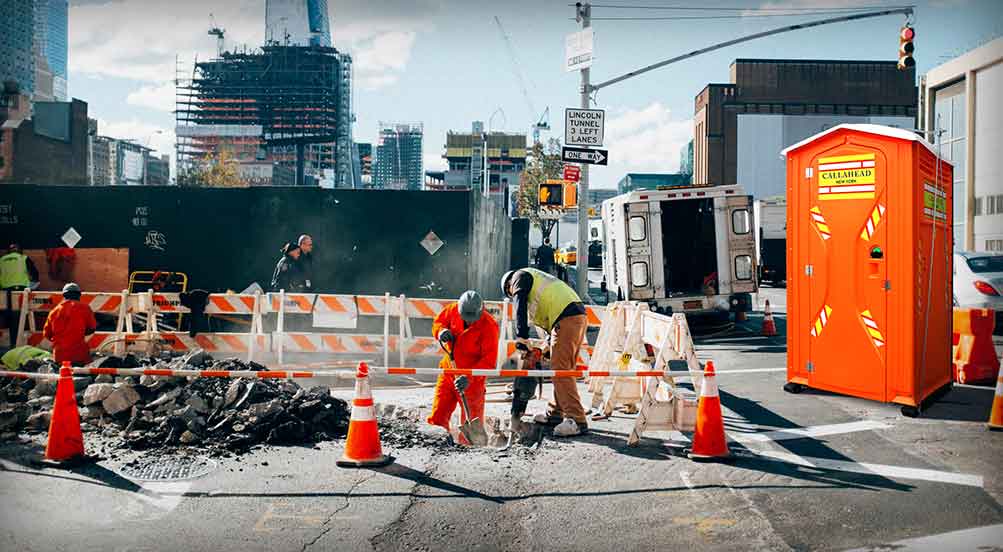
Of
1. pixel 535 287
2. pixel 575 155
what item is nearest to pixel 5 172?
pixel 575 155

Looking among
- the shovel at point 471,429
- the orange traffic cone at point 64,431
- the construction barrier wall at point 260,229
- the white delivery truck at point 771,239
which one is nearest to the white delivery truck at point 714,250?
the construction barrier wall at point 260,229

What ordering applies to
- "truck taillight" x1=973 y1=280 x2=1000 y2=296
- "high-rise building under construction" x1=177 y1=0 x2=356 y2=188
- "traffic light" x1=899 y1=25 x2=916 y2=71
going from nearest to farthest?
"truck taillight" x1=973 y1=280 x2=1000 y2=296 → "traffic light" x1=899 y1=25 x2=916 y2=71 → "high-rise building under construction" x1=177 y1=0 x2=356 y2=188

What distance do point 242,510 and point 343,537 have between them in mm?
1024

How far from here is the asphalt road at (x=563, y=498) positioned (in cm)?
552

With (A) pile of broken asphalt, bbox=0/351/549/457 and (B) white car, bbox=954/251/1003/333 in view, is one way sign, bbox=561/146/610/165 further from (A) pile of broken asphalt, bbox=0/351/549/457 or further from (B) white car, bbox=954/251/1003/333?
(A) pile of broken asphalt, bbox=0/351/549/457

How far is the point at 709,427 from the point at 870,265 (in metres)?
3.52

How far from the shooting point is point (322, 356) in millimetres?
14672

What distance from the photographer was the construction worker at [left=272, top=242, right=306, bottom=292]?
14609mm

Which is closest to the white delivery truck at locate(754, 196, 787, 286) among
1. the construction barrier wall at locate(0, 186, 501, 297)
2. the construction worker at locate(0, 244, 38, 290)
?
the construction barrier wall at locate(0, 186, 501, 297)

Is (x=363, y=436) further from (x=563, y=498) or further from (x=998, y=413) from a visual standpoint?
(x=998, y=413)

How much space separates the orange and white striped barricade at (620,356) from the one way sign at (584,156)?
947 centimetres

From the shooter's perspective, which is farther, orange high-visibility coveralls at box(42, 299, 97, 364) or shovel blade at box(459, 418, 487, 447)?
orange high-visibility coveralls at box(42, 299, 97, 364)

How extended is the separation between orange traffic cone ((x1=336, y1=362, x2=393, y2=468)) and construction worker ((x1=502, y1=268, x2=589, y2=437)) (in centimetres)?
194

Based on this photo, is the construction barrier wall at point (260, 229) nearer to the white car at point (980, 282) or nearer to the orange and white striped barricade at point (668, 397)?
the orange and white striped barricade at point (668, 397)
